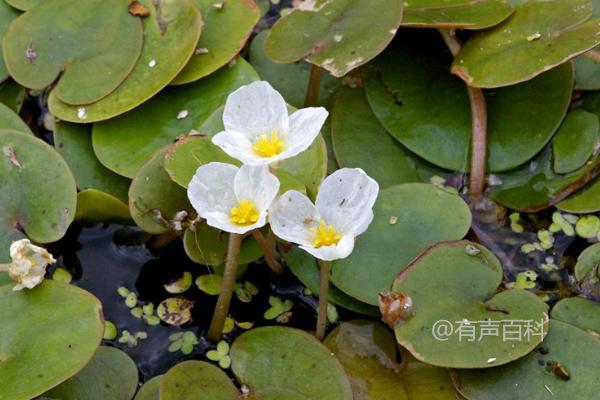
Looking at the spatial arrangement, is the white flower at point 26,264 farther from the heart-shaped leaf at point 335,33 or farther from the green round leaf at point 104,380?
the heart-shaped leaf at point 335,33

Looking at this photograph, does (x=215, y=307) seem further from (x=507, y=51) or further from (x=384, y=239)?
(x=507, y=51)

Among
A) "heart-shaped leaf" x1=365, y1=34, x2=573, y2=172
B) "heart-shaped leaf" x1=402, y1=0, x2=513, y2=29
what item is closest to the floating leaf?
"heart-shaped leaf" x1=365, y1=34, x2=573, y2=172

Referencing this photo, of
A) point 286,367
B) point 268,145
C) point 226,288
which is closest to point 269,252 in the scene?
point 226,288

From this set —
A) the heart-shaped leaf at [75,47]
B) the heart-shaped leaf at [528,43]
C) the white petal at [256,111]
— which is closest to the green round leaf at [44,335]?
A: the white petal at [256,111]

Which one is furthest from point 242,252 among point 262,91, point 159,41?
point 159,41

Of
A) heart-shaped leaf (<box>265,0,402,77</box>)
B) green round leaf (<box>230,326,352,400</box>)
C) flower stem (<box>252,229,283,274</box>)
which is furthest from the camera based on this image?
heart-shaped leaf (<box>265,0,402,77</box>)

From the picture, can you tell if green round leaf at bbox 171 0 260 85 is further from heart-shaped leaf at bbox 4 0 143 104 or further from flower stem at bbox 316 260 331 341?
flower stem at bbox 316 260 331 341
